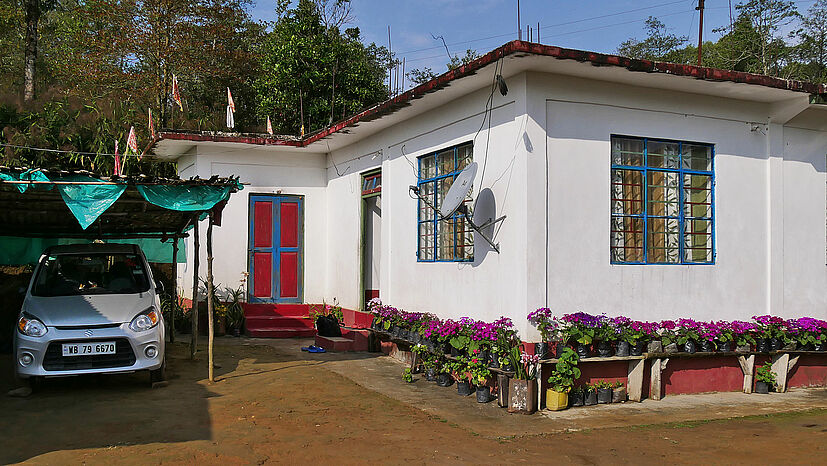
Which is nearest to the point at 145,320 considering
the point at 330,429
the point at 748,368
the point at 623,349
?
the point at 330,429

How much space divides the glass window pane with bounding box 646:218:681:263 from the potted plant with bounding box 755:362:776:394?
5.79ft

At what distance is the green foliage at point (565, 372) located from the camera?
7250 millimetres

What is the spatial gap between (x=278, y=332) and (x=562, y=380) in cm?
705

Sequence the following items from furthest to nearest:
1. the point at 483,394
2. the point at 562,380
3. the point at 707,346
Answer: the point at 707,346
the point at 483,394
the point at 562,380

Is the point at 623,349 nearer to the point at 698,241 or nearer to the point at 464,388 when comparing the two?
the point at 464,388

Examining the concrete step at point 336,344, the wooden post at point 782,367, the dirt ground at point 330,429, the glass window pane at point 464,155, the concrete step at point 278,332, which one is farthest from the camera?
the concrete step at point 278,332

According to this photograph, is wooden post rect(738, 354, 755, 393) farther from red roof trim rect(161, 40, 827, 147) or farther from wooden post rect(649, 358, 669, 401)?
red roof trim rect(161, 40, 827, 147)

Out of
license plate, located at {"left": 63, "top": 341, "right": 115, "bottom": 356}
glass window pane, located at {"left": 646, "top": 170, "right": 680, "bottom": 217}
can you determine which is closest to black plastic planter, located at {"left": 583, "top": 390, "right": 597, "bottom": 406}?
glass window pane, located at {"left": 646, "top": 170, "right": 680, "bottom": 217}

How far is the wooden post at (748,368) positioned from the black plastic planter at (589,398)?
2.36 m

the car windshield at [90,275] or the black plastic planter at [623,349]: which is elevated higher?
the car windshield at [90,275]

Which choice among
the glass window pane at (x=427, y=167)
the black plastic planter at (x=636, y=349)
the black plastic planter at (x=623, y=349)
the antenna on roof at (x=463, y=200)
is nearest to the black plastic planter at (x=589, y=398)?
the black plastic planter at (x=623, y=349)

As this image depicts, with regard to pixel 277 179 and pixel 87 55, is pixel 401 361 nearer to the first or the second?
pixel 277 179

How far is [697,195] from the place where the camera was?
884cm

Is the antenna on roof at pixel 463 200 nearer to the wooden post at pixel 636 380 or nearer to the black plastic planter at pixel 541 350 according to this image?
the black plastic planter at pixel 541 350
